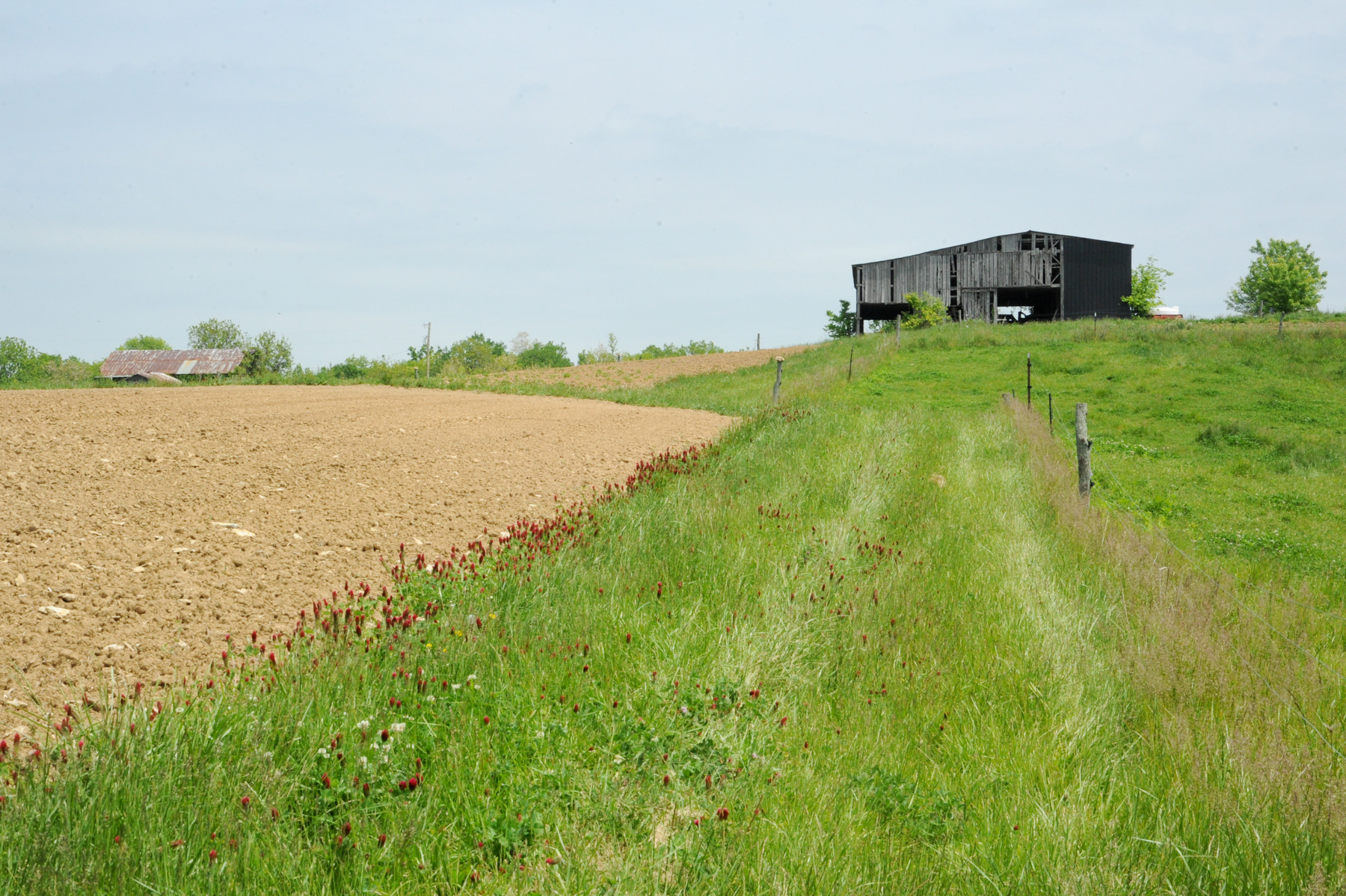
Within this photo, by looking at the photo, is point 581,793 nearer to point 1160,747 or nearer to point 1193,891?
point 1193,891

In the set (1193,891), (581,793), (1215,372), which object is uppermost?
(1215,372)

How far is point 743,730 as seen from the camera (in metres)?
4.17

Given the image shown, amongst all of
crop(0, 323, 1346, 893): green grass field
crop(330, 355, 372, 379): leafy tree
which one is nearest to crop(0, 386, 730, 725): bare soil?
crop(0, 323, 1346, 893): green grass field

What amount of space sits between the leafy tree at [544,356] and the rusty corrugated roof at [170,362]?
2244 centimetres

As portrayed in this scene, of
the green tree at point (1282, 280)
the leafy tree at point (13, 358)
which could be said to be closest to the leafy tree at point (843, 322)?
the green tree at point (1282, 280)

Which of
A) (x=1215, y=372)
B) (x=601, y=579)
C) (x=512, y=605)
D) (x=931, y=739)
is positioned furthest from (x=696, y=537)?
(x=1215, y=372)

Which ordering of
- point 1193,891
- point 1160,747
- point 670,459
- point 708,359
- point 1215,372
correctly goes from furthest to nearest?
point 708,359 < point 1215,372 < point 670,459 < point 1160,747 < point 1193,891

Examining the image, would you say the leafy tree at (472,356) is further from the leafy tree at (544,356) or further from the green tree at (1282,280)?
the green tree at (1282,280)

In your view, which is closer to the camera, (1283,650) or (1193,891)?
(1193,891)

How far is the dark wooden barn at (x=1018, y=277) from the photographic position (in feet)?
161

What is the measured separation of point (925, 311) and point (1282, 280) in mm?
53291

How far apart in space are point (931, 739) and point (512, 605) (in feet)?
9.40

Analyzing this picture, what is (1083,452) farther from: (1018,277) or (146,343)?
(146,343)

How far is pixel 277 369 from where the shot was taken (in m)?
82.8
